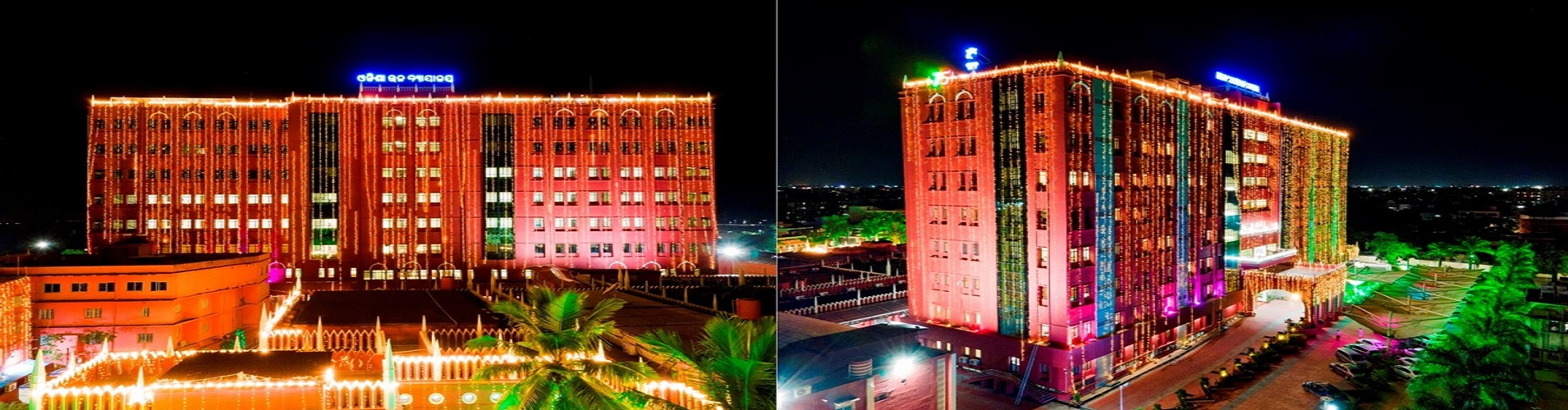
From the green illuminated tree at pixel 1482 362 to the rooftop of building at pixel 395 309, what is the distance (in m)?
11.7

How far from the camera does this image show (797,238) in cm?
4044

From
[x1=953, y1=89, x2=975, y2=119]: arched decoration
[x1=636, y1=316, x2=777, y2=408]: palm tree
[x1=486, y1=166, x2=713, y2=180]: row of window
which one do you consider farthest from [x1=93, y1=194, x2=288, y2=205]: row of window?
[x1=636, y1=316, x2=777, y2=408]: palm tree

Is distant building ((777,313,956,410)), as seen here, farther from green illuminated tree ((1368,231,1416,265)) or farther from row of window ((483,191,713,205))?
green illuminated tree ((1368,231,1416,265))

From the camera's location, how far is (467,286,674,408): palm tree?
373 centimetres

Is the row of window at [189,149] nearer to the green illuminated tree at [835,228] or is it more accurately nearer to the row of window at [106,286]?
the row of window at [106,286]

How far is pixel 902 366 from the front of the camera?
9.25 m

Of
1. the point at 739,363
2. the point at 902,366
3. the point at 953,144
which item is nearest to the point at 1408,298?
the point at 953,144

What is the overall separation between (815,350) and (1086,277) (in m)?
9.31

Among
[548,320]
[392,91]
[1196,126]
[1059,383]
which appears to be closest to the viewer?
[548,320]

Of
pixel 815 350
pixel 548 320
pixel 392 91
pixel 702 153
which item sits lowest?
pixel 815 350

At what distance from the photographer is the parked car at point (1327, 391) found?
45.8 ft

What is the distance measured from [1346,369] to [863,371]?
13136mm

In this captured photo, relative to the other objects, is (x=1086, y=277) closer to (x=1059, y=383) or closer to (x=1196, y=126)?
(x=1059, y=383)

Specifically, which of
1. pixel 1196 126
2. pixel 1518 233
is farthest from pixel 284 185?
pixel 1518 233
